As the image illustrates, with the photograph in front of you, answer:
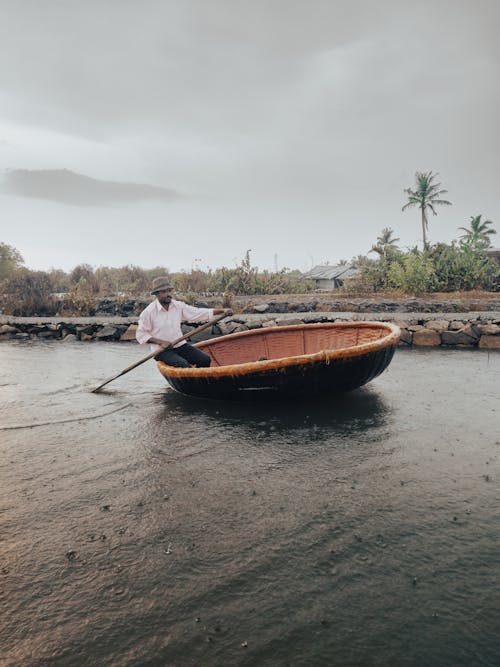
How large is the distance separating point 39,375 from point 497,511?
6778mm

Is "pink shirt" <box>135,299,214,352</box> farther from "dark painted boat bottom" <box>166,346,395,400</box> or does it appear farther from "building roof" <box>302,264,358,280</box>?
"building roof" <box>302,264,358,280</box>

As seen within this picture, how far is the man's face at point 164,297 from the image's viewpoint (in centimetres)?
573

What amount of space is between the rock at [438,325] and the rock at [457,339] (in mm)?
162

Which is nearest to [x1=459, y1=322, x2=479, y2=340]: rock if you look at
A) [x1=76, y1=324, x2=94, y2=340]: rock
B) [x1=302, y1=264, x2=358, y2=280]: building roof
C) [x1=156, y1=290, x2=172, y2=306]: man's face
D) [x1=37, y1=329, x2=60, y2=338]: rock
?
[x1=156, y1=290, x2=172, y2=306]: man's face

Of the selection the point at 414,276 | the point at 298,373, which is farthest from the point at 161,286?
the point at 414,276

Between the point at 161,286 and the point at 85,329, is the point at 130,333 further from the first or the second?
the point at 161,286

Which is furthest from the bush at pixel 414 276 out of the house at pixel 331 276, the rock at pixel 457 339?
the house at pixel 331 276

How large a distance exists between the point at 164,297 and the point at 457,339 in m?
6.55

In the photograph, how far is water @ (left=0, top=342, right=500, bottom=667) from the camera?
5.93 feet

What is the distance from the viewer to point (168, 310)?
5.85 m

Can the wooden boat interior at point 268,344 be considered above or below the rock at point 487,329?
above

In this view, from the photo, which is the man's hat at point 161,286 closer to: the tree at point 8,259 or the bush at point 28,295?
the bush at point 28,295

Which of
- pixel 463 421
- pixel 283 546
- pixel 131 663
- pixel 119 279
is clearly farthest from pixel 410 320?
pixel 119 279

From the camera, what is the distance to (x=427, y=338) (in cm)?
989
